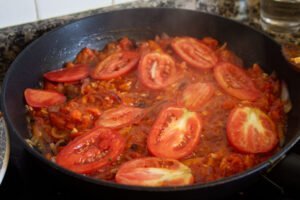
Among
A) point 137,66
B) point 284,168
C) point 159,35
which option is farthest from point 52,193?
point 159,35

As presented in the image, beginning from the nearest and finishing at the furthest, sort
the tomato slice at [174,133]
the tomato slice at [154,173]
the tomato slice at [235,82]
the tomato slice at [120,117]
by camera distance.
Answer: the tomato slice at [154,173], the tomato slice at [174,133], the tomato slice at [120,117], the tomato slice at [235,82]

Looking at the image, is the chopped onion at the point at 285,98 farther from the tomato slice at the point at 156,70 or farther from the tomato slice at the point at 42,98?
the tomato slice at the point at 42,98

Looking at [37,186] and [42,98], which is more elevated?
[42,98]

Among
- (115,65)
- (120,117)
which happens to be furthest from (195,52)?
(120,117)

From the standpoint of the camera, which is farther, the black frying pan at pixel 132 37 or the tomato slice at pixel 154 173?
the black frying pan at pixel 132 37

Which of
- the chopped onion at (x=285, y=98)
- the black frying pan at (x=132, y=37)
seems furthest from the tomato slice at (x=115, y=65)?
the chopped onion at (x=285, y=98)

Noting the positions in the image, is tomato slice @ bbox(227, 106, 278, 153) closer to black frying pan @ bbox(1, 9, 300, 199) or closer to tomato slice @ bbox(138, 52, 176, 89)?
black frying pan @ bbox(1, 9, 300, 199)

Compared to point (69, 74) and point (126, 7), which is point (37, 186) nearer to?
point (69, 74)
